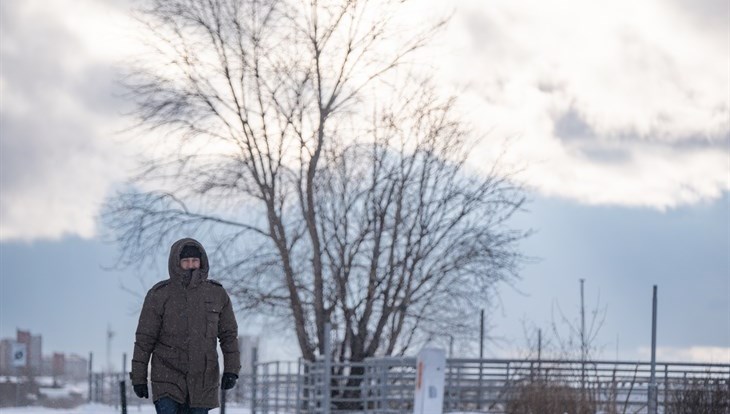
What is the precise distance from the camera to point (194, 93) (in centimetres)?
2811

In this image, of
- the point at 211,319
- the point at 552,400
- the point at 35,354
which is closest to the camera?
the point at 211,319

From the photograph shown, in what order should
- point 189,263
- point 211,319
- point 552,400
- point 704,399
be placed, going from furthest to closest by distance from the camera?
point 552,400 < point 704,399 < point 211,319 < point 189,263

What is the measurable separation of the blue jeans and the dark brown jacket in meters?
0.04

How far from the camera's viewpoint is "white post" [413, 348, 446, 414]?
23.0 feet

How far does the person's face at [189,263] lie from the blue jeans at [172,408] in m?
0.89

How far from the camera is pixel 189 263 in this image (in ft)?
28.8

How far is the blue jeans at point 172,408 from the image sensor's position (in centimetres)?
891

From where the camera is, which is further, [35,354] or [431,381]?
[35,354]

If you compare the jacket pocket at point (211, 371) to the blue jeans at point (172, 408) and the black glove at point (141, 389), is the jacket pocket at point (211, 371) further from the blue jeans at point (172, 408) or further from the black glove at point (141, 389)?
the black glove at point (141, 389)

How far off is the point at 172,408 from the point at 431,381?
8.29ft

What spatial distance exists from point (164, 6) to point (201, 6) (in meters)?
0.79

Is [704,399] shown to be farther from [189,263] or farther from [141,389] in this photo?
[189,263]

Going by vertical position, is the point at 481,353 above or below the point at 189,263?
below

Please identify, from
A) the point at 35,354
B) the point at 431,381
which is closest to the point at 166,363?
the point at 431,381
